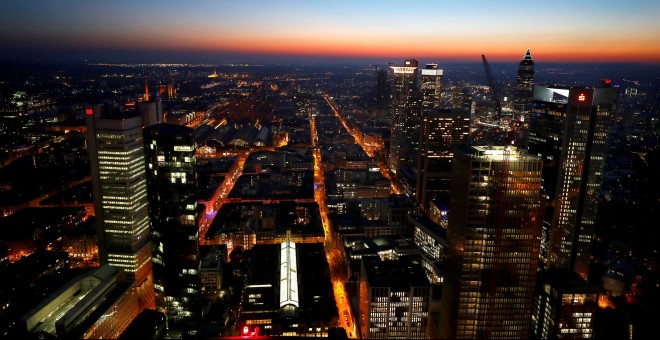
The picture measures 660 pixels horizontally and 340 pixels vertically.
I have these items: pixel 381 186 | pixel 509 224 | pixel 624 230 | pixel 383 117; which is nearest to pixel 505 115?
pixel 383 117

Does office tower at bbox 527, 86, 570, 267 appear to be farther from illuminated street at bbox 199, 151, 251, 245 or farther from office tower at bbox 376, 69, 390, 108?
office tower at bbox 376, 69, 390, 108

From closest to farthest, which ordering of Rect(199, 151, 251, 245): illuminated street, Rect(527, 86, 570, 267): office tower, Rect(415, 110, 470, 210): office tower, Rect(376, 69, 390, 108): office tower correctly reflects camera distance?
Rect(527, 86, 570, 267): office tower
Rect(199, 151, 251, 245): illuminated street
Rect(415, 110, 470, 210): office tower
Rect(376, 69, 390, 108): office tower

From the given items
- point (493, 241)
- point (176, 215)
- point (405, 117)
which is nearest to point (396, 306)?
point (493, 241)

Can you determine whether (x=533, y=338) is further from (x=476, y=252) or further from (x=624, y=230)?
(x=624, y=230)

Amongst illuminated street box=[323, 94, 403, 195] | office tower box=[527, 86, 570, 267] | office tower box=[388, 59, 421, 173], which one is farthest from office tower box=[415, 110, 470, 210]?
office tower box=[527, 86, 570, 267]

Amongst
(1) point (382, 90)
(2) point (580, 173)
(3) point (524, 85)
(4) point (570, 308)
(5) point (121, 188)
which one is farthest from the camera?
(1) point (382, 90)

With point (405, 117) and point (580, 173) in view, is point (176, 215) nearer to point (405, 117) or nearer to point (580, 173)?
point (580, 173)

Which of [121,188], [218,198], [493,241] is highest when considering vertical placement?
[493,241]

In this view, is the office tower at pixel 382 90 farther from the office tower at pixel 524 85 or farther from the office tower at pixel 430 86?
the office tower at pixel 524 85
